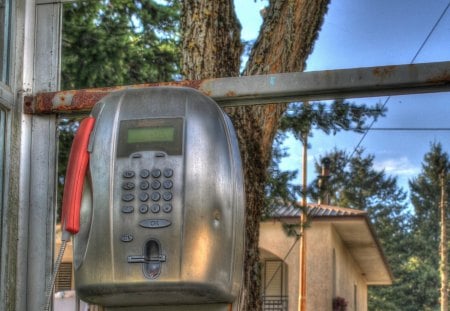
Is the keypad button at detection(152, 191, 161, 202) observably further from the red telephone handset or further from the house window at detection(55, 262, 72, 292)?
the house window at detection(55, 262, 72, 292)

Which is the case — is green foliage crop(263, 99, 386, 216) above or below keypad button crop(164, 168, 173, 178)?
above

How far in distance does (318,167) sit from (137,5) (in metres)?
3.76

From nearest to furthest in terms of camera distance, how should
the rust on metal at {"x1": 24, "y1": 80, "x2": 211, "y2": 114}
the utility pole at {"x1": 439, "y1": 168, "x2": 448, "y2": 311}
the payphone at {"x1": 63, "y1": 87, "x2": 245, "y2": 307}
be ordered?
the payphone at {"x1": 63, "y1": 87, "x2": 245, "y2": 307}
the rust on metal at {"x1": 24, "y1": 80, "x2": 211, "y2": 114}
the utility pole at {"x1": 439, "y1": 168, "x2": 448, "y2": 311}

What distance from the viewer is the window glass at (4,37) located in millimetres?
3371

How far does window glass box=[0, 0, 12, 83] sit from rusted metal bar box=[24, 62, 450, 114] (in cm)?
31

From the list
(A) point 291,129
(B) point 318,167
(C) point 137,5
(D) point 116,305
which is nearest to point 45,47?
(D) point 116,305

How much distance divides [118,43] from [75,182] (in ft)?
32.0

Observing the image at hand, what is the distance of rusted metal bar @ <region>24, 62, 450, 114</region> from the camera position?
3004mm

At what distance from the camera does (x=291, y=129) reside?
889 centimetres

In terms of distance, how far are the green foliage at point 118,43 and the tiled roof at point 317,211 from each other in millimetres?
2613

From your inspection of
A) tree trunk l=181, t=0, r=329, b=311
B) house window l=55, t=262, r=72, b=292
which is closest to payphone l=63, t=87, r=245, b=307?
tree trunk l=181, t=0, r=329, b=311

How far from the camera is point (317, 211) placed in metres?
13.1

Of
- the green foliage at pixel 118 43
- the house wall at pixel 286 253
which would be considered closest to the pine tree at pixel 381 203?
the house wall at pixel 286 253

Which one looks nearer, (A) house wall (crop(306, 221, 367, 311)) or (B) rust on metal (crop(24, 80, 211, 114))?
(B) rust on metal (crop(24, 80, 211, 114))
